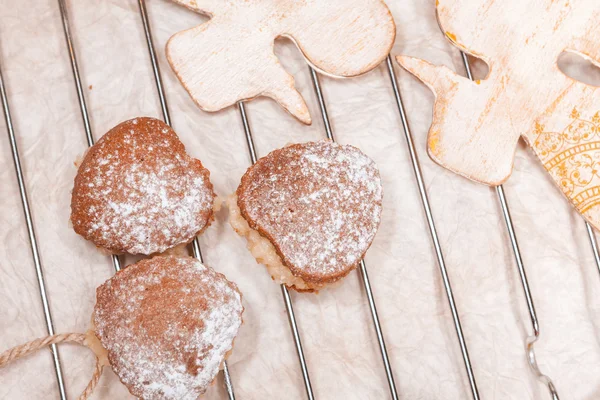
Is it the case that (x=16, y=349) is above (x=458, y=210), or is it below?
below

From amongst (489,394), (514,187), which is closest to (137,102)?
(514,187)

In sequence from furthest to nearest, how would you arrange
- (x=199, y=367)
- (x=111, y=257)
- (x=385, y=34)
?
(x=385, y=34) → (x=111, y=257) → (x=199, y=367)

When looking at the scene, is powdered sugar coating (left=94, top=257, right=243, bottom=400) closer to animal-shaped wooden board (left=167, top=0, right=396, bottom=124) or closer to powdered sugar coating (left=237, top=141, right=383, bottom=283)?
powdered sugar coating (left=237, top=141, right=383, bottom=283)

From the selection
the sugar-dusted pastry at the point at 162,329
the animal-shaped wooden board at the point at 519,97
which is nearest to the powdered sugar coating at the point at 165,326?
the sugar-dusted pastry at the point at 162,329

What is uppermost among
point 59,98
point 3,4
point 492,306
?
point 3,4

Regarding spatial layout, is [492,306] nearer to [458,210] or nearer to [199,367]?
Result: [458,210]

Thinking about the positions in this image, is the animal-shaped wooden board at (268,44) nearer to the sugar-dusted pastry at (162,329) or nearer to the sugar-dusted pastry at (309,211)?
the sugar-dusted pastry at (309,211)

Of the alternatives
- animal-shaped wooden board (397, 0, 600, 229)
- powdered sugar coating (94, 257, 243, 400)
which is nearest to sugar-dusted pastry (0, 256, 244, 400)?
powdered sugar coating (94, 257, 243, 400)
